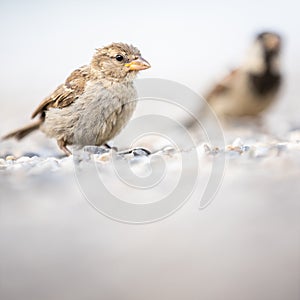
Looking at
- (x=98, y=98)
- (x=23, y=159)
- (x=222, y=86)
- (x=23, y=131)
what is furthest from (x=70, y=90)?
(x=222, y=86)

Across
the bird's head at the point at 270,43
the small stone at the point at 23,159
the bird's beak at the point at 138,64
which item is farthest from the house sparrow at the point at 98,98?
the bird's head at the point at 270,43

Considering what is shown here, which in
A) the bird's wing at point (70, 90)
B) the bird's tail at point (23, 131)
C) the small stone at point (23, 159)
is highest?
the bird's wing at point (70, 90)

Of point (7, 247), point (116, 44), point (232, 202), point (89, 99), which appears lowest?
point (7, 247)

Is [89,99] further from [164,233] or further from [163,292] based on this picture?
[163,292]

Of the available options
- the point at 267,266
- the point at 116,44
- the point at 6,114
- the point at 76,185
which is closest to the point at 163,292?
the point at 267,266

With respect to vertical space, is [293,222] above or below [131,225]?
above

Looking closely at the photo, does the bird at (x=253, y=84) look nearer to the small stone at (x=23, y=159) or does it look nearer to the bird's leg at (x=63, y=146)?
the bird's leg at (x=63, y=146)

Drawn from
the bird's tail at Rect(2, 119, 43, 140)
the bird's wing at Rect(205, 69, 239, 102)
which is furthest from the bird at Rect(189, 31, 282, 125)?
the bird's tail at Rect(2, 119, 43, 140)
